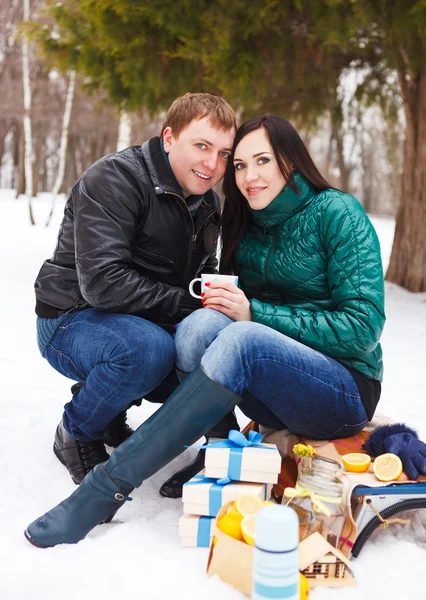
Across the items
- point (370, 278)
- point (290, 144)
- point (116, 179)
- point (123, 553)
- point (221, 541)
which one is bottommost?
point (123, 553)

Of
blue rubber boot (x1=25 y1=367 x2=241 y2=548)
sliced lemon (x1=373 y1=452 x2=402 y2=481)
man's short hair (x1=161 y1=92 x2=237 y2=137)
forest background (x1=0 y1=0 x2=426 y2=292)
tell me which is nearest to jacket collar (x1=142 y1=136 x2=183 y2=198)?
man's short hair (x1=161 y1=92 x2=237 y2=137)

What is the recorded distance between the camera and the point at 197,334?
7.53ft

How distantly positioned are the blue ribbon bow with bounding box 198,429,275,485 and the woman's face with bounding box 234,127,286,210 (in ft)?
2.95

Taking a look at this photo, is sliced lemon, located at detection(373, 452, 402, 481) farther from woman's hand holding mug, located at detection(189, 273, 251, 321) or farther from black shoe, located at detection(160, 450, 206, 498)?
black shoe, located at detection(160, 450, 206, 498)

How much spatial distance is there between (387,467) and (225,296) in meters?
0.82

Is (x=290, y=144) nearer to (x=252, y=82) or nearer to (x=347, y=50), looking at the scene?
(x=252, y=82)

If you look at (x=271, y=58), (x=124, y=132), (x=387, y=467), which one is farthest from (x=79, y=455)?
(x=124, y=132)

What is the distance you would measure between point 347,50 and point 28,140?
8987 mm

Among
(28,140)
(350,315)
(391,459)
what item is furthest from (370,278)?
(28,140)

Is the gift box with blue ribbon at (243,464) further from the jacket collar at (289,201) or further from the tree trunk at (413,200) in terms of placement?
the tree trunk at (413,200)

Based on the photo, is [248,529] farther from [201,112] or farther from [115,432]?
[201,112]

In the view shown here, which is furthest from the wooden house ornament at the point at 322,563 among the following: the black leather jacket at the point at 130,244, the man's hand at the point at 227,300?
the black leather jacket at the point at 130,244

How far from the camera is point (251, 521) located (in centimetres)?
182

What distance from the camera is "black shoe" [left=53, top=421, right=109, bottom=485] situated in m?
2.60
